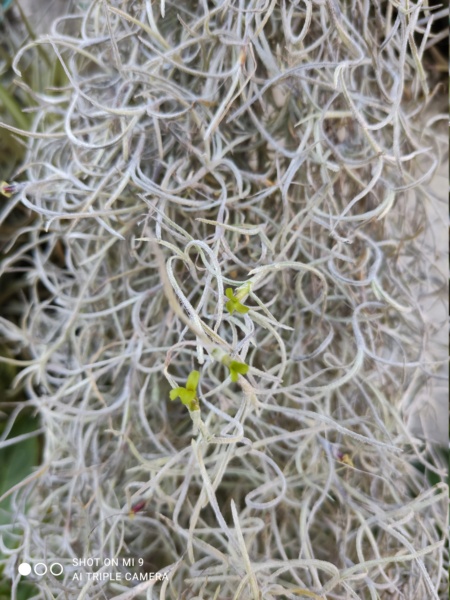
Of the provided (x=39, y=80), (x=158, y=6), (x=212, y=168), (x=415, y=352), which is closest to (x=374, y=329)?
(x=415, y=352)

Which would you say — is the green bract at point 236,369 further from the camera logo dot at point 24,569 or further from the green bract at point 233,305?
the camera logo dot at point 24,569

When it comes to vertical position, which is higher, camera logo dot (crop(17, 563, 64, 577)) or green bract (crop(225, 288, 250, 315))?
green bract (crop(225, 288, 250, 315))

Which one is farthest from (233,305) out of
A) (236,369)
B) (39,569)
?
(39,569)

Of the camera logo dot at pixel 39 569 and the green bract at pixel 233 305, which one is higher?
the green bract at pixel 233 305

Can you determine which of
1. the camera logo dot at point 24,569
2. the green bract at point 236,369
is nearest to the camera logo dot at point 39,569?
the camera logo dot at point 24,569

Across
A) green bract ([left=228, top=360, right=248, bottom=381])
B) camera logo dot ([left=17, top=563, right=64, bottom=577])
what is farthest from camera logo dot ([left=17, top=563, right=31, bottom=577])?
green bract ([left=228, top=360, right=248, bottom=381])

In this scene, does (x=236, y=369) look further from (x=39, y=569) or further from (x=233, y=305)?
(x=39, y=569)

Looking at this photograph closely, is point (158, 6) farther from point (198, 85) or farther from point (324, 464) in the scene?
point (324, 464)

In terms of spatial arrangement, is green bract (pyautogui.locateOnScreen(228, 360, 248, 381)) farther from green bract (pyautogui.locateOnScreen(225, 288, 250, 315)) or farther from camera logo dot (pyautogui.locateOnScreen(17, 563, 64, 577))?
camera logo dot (pyautogui.locateOnScreen(17, 563, 64, 577))

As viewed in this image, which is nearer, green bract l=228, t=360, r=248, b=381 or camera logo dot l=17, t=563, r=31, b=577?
green bract l=228, t=360, r=248, b=381
